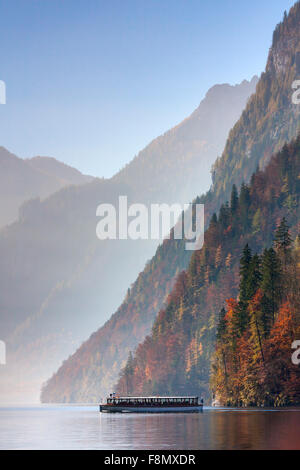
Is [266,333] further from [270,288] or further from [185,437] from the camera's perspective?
[185,437]

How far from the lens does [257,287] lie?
190500mm

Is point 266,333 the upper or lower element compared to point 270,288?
lower

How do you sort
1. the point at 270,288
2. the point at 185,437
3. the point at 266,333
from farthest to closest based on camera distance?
the point at 270,288 → the point at 266,333 → the point at 185,437

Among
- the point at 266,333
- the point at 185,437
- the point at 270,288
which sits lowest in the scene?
the point at 185,437

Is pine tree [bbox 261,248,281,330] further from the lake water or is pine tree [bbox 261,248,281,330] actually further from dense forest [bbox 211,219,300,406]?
the lake water

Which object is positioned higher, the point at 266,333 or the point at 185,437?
the point at 266,333

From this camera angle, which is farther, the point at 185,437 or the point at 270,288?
the point at 270,288

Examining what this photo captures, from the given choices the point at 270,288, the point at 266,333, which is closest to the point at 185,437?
the point at 266,333

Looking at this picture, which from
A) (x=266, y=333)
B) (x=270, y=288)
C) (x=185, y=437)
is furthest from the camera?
(x=270, y=288)

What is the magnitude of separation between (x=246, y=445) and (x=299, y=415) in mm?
45696

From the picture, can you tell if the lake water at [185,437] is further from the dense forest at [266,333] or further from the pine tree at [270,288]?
the pine tree at [270,288]
